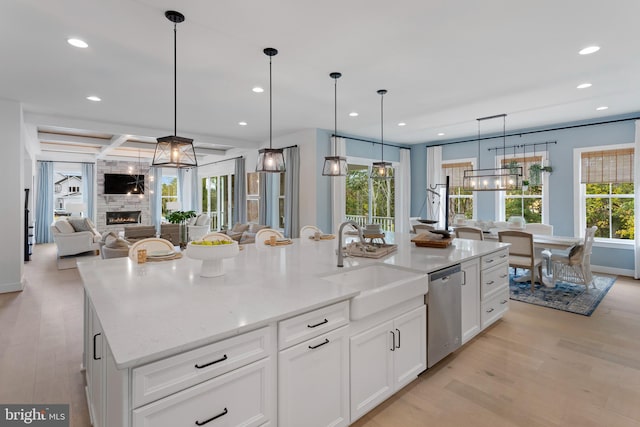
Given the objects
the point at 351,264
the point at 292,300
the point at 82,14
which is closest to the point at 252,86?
the point at 82,14

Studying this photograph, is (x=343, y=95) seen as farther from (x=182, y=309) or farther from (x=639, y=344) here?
(x=639, y=344)

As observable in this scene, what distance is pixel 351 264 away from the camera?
252 cm

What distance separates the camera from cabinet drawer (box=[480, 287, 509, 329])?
314 cm

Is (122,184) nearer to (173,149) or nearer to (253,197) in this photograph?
(253,197)

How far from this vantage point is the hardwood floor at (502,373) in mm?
2047

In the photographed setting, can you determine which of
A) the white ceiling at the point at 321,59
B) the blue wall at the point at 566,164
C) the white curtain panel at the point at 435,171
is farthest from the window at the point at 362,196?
the white ceiling at the point at 321,59

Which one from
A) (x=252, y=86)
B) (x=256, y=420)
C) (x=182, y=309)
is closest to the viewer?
(x=256, y=420)

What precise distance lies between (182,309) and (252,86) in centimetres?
320

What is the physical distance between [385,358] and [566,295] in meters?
3.86

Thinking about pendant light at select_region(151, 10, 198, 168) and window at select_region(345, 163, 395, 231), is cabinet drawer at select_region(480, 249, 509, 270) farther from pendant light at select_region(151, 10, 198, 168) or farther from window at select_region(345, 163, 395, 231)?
window at select_region(345, 163, 395, 231)

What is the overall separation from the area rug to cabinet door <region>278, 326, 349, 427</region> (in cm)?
360

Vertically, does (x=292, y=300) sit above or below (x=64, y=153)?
Answer: below

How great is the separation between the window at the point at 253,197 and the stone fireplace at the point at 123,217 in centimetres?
504

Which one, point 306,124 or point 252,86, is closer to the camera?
point 252,86
